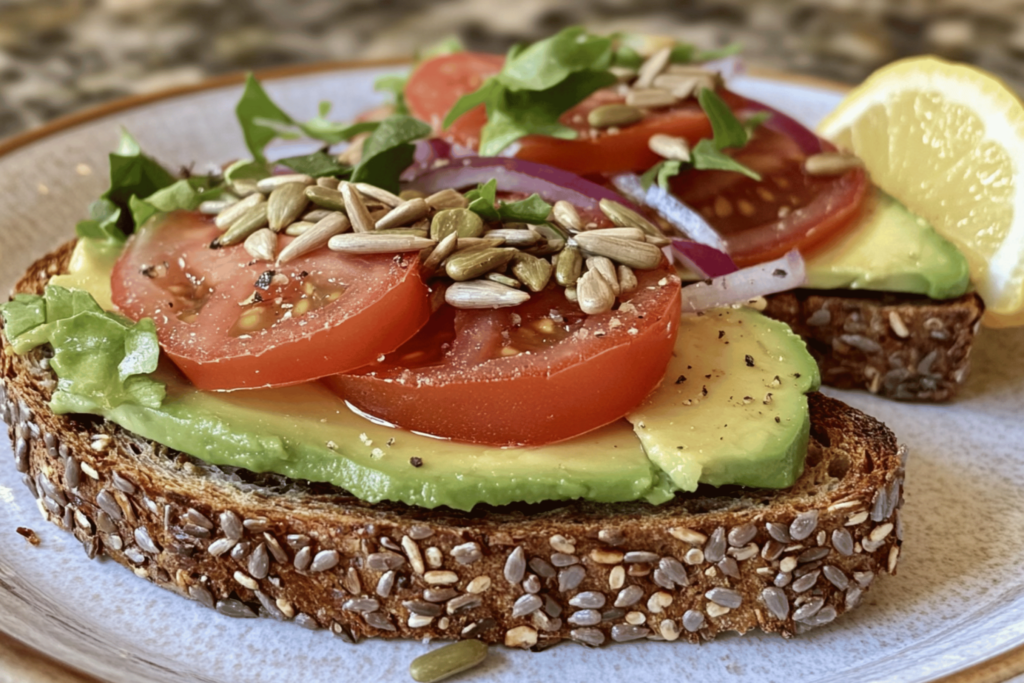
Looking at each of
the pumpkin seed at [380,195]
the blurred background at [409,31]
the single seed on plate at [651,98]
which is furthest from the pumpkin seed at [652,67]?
the blurred background at [409,31]

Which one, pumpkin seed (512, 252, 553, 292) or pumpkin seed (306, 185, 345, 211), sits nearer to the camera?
pumpkin seed (512, 252, 553, 292)

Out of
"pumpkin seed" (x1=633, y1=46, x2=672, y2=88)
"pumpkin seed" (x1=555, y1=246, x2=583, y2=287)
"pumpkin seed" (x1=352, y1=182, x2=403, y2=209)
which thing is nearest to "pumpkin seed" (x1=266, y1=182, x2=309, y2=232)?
"pumpkin seed" (x1=352, y1=182, x2=403, y2=209)

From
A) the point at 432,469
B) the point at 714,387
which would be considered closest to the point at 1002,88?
the point at 714,387

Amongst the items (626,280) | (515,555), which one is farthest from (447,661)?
(626,280)

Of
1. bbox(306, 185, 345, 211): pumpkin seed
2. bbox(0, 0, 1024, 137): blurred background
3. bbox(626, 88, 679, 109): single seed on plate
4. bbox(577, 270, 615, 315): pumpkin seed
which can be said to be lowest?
bbox(0, 0, 1024, 137): blurred background

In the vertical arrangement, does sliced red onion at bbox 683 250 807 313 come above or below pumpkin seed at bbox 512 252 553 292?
below

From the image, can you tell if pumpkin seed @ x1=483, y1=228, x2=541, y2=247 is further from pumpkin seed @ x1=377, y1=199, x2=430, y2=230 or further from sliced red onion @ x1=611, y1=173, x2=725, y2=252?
sliced red onion @ x1=611, y1=173, x2=725, y2=252
